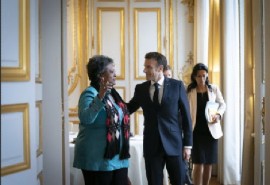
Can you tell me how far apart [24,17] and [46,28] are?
0.87 meters

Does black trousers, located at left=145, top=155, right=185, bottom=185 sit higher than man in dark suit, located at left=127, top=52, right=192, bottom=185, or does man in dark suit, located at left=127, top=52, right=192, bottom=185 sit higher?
man in dark suit, located at left=127, top=52, right=192, bottom=185

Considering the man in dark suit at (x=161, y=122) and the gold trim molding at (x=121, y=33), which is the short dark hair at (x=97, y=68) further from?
the gold trim molding at (x=121, y=33)

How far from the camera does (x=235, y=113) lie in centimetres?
447

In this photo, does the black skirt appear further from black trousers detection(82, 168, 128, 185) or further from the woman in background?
black trousers detection(82, 168, 128, 185)

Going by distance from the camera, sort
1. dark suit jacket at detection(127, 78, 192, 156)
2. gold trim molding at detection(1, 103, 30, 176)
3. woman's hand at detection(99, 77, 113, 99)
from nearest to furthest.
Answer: gold trim molding at detection(1, 103, 30, 176)
woman's hand at detection(99, 77, 113, 99)
dark suit jacket at detection(127, 78, 192, 156)

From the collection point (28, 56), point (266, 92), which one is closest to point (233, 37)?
point (266, 92)

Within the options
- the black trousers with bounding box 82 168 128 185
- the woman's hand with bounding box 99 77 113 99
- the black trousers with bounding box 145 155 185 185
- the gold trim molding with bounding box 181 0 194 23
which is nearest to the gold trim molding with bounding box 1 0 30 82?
the woman's hand with bounding box 99 77 113 99

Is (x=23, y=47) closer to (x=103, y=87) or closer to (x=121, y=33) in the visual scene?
(x=103, y=87)

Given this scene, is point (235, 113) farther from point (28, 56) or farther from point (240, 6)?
point (28, 56)

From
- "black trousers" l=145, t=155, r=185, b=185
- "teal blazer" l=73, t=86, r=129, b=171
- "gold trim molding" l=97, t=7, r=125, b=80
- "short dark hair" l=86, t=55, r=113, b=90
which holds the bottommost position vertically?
"black trousers" l=145, t=155, r=185, b=185

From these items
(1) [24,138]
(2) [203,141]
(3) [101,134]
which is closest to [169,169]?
(3) [101,134]

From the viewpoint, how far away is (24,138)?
191cm

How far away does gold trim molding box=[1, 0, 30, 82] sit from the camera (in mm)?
1818

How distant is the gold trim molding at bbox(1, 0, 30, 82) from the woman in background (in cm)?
213
